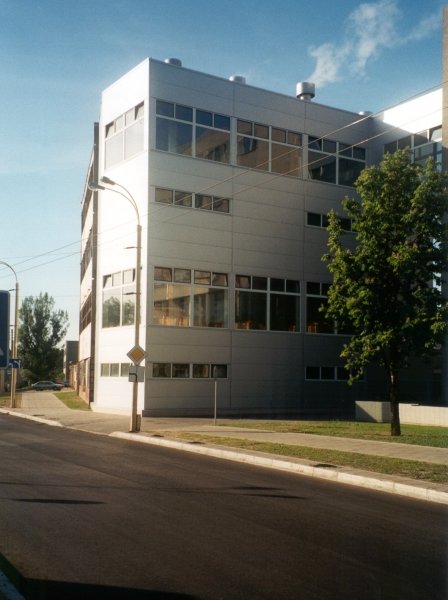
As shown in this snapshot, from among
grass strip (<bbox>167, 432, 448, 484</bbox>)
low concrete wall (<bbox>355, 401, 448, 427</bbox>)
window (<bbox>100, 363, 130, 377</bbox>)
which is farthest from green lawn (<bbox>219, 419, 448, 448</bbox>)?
window (<bbox>100, 363, 130, 377</bbox>)

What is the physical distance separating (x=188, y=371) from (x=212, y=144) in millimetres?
11111

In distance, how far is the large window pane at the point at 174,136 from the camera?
3350 cm

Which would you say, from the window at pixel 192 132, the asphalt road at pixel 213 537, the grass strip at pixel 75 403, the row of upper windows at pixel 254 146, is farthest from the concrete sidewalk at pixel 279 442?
the row of upper windows at pixel 254 146

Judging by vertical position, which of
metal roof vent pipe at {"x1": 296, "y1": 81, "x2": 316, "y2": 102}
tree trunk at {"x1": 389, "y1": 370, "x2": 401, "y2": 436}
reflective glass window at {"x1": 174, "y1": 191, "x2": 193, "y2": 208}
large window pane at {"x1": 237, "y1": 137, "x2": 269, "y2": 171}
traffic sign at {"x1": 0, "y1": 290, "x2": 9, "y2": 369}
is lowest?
tree trunk at {"x1": 389, "y1": 370, "x2": 401, "y2": 436}

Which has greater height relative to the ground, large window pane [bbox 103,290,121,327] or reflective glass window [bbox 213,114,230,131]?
reflective glass window [bbox 213,114,230,131]

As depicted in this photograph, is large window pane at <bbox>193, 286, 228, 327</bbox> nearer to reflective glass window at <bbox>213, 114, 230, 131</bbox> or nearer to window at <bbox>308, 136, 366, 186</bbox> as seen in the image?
reflective glass window at <bbox>213, 114, 230, 131</bbox>

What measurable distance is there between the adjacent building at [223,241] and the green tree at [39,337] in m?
55.9

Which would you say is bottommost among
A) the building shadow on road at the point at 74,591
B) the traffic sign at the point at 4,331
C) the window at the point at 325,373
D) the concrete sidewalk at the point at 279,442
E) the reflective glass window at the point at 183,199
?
the concrete sidewalk at the point at 279,442

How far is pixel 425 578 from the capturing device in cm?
660

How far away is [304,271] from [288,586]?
106 feet

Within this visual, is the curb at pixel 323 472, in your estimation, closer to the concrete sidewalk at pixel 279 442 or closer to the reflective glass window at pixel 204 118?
the concrete sidewalk at pixel 279 442

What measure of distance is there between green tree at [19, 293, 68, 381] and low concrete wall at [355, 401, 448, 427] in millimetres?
68216

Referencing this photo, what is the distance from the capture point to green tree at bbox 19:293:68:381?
304 feet

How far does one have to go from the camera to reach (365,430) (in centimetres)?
2455
